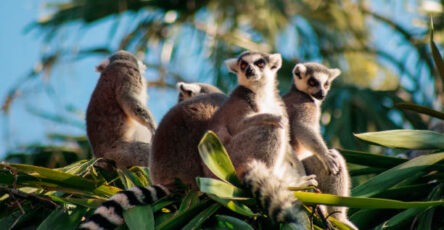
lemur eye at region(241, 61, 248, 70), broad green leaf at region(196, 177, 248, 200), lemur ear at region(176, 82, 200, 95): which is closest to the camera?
broad green leaf at region(196, 177, 248, 200)

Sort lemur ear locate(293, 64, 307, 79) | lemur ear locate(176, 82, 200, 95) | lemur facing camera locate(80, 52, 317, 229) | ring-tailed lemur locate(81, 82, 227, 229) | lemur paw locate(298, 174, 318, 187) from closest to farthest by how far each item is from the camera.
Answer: lemur facing camera locate(80, 52, 317, 229) → lemur paw locate(298, 174, 318, 187) → ring-tailed lemur locate(81, 82, 227, 229) → lemur ear locate(293, 64, 307, 79) → lemur ear locate(176, 82, 200, 95)

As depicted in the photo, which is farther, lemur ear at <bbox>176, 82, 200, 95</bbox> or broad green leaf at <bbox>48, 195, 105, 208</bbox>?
lemur ear at <bbox>176, 82, 200, 95</bbox>

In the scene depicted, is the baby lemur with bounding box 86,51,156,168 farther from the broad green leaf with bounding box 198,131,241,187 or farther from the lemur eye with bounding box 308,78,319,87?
the broad green leaf with bounding box 198,131,241,187

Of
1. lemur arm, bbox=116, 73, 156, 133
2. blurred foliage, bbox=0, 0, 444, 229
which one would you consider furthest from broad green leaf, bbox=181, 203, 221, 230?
lemur arm, bbox=116, 73, 156, 133

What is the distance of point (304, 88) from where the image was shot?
22.8 ft

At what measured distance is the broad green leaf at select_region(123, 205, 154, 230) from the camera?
173 inches

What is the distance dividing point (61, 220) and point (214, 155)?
936 millimetres

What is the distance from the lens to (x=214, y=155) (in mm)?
4527

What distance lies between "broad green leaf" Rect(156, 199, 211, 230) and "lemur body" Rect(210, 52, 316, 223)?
303 mm

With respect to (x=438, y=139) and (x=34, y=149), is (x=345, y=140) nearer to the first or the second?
(x=34, y=149)

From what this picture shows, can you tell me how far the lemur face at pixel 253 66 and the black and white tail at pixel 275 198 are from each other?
5.18ft

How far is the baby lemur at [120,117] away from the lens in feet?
25.8

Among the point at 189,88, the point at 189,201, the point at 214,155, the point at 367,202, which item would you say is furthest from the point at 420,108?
the point at 189,88

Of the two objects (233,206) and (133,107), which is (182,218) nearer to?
(233,206)
